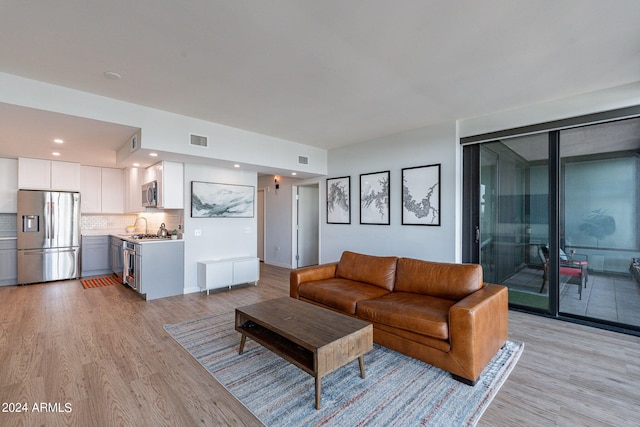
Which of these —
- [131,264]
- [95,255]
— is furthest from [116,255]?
[131,264]

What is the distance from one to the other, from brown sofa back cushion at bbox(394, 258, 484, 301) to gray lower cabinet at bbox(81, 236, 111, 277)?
20.5 feet

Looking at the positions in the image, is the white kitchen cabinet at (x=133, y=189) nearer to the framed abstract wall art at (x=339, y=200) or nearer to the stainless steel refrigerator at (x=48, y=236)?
the stainless steel refrigerator at (x=48, y=236)

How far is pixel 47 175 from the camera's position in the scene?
565 cm

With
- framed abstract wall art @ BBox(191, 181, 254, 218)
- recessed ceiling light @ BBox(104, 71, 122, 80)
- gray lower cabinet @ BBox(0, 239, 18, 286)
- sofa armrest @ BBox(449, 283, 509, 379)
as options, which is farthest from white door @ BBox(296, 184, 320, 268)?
gray lower cabinet @ BBox(0, 239, 18, 286)

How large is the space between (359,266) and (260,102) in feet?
7.99

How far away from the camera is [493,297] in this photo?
253 cm

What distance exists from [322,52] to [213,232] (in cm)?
375

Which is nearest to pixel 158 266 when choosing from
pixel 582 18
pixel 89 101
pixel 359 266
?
pixel 89 101

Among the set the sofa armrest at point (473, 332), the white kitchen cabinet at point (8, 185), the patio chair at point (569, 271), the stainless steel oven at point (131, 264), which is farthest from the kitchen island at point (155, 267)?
the patio chair at point (569, 271)

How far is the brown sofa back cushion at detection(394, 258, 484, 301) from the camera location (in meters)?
2.88

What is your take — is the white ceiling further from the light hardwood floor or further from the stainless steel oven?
the light hardwood floor

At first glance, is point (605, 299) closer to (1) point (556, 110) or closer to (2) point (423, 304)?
(1) point (556, 110)

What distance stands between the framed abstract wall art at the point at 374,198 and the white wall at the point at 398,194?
9cm

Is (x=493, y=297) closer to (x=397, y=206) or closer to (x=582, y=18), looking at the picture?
(x=582, y=18)
